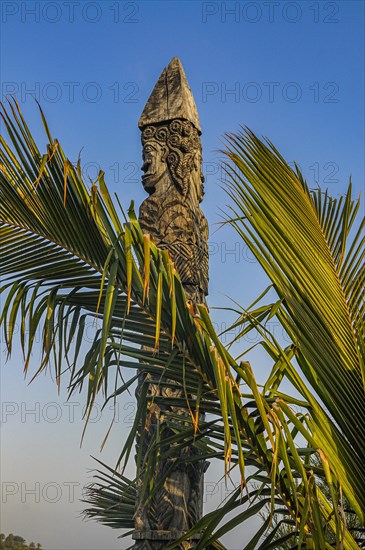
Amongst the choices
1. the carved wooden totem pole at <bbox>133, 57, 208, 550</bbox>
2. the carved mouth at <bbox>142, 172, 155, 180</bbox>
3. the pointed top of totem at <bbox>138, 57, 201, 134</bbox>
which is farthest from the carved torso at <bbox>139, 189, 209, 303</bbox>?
the pointed top of totem at <bbox>138, 57, 201, 134</bbox>

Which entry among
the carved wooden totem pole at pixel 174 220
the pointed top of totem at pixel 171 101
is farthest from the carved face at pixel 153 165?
the pointed top of totem at pixel 171 101

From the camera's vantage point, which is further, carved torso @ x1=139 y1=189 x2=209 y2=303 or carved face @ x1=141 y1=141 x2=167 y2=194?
carved face @ x1=141 y1=141 x2=167 y2=194

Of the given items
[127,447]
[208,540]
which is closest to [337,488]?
[208,540]

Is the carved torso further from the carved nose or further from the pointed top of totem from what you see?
the pointed top of totem

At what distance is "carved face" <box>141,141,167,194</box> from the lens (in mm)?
4262

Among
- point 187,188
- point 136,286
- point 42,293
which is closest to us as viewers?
point 136,286

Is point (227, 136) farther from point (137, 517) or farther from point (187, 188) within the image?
point (137, 517)

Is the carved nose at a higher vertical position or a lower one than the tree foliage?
higher

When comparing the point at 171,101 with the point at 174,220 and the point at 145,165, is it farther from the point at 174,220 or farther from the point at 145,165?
the point at 174,220

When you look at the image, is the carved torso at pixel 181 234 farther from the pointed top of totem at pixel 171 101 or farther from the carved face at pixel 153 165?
the pointed top of totem at pixel 171 101

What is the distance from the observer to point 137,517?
3.67 metres

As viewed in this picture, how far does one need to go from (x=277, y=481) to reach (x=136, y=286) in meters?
1.03

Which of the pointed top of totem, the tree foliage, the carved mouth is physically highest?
the pointed top of totem

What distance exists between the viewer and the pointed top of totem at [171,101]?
4.33 metres
